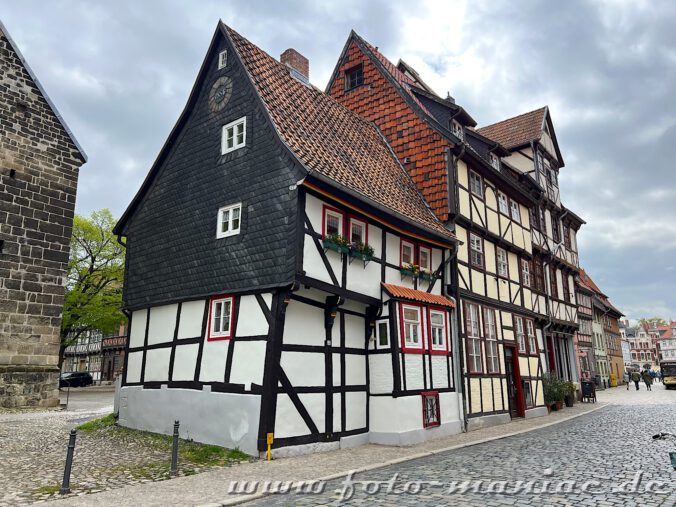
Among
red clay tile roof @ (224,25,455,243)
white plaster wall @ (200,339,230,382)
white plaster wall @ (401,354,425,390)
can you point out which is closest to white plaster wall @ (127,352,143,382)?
white plaster wall @ (200,339,230,382)

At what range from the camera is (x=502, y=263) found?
68.7ft

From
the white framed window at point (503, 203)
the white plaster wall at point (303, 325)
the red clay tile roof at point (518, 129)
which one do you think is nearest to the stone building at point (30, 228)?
the white plaster wall at point (303, 325)

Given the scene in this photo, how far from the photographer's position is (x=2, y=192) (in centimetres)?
1812

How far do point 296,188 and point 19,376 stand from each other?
12.6 meters

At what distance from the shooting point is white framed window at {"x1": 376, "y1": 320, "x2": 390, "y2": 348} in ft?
46.1

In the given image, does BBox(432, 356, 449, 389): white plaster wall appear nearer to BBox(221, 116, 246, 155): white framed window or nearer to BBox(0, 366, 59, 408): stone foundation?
BBox(221, 116, 246, 155): white framed window

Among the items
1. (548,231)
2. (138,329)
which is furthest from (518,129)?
(138,329)

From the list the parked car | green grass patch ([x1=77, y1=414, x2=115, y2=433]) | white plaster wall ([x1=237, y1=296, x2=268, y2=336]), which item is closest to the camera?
white plaster wall ([x1=237, y1=296, x2=268, y2=336])

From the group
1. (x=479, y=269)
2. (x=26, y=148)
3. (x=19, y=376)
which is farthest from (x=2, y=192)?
(x=479, y=269)

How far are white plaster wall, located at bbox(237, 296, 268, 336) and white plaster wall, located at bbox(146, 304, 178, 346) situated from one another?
10.2 feet

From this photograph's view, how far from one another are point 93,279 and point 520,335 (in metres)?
29.6

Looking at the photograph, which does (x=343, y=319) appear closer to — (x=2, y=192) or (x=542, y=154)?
(x=2, y=192)

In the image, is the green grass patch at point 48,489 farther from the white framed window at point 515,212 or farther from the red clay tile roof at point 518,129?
the red clay tile roof at point 518,129

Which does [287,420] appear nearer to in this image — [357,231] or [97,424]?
[357,231]
